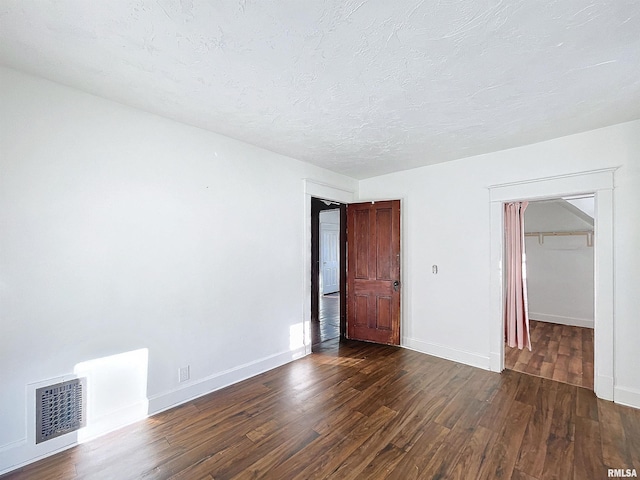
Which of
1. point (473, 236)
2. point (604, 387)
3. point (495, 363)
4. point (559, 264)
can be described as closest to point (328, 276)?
point (559, 264)

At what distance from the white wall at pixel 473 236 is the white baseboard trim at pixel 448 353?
1 cm

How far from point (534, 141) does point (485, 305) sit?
6.30 feet

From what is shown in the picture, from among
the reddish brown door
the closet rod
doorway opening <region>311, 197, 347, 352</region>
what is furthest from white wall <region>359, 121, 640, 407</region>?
the closet rod

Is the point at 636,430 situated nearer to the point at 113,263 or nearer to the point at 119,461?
the point at 119,461

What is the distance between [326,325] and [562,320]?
174 inches

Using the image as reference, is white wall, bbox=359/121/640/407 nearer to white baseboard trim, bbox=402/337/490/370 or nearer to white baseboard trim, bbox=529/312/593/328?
white baseboard trim, bbox=402/337/490/370

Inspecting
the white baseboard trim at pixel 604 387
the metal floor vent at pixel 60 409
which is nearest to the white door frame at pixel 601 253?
the white baseboard trim at pixel 604 387

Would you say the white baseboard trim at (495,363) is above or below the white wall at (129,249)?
below

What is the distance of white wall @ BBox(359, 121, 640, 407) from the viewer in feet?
8.63

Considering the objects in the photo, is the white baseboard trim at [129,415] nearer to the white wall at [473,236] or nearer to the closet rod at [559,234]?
the white wall at [473,236]

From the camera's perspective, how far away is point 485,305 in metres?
3.44

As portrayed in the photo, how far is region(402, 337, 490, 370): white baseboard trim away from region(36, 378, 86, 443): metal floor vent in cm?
365

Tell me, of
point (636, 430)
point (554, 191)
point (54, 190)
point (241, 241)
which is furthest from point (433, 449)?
point (54, 190)

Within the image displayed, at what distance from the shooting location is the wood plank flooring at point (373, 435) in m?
1.86
